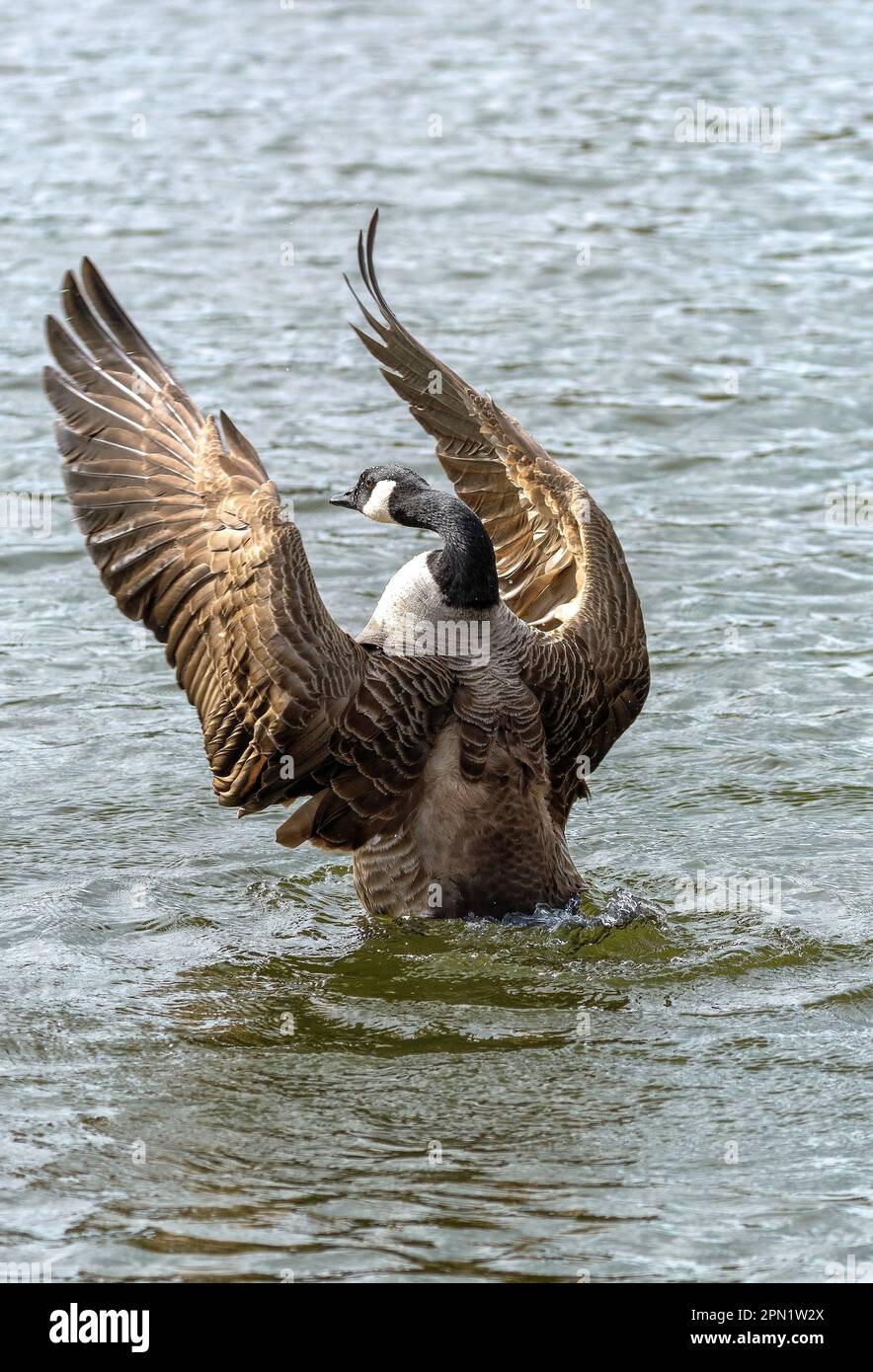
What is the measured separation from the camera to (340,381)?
15633 mm

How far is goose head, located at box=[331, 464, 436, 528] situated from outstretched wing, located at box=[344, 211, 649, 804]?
0.74 meters

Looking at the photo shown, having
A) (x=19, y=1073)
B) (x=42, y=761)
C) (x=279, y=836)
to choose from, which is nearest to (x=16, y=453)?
(x=42, y=761)

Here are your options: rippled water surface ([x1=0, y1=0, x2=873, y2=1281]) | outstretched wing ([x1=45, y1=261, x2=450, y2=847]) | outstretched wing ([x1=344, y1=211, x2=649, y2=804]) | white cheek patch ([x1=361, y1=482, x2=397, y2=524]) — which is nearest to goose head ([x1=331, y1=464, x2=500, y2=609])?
white cheek patch ([x1=361, y1=482, x2=397, y2=524])

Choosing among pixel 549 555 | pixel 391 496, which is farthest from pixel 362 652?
pixel 549 555

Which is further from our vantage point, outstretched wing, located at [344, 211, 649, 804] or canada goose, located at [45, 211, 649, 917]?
outstretched wing, located at [344, 211, 649, 804]

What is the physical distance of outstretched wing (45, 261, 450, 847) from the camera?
7.56 m

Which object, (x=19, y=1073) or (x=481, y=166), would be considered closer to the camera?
(x=19, y=1073)

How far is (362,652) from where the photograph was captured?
7883mm

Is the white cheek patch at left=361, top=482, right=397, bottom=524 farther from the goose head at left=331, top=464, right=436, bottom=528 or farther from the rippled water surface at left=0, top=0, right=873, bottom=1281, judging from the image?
the rippled water surface at left=0, top=0, right=873, bottom=1281

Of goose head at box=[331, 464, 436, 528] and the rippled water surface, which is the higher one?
goose head at box=[331, 464, 436, 528]

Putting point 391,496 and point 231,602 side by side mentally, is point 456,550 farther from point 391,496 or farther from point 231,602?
point 231,602

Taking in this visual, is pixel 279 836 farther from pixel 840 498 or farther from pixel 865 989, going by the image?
pixel 840 498

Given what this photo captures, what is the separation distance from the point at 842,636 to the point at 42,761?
15.9 feet

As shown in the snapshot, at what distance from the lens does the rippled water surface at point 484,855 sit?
6203 millimetres
